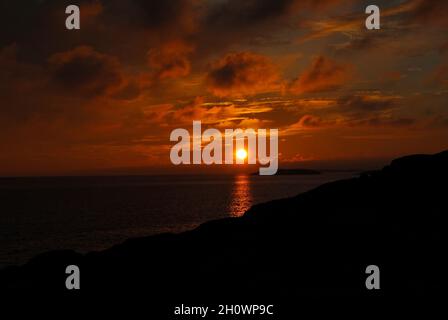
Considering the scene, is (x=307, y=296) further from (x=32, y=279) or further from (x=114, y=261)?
(x=32, y=279)

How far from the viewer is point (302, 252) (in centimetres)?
2391

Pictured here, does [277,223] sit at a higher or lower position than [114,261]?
higher

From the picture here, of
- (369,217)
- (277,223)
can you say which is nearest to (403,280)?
(369,217)

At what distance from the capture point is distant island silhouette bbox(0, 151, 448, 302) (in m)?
21.1

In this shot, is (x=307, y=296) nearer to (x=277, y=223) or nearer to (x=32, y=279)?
(x=277, y=223)

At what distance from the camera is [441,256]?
21391 mm

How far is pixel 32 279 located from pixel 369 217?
21155 millimetres

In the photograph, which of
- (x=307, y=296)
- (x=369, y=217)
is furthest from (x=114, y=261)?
(x=369, y=217)

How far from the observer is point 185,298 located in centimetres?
2173

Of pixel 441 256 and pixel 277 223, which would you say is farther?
pixel 277 223

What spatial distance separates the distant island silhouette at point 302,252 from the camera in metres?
21.1

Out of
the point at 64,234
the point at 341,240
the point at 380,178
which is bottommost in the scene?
the point at 64,234
